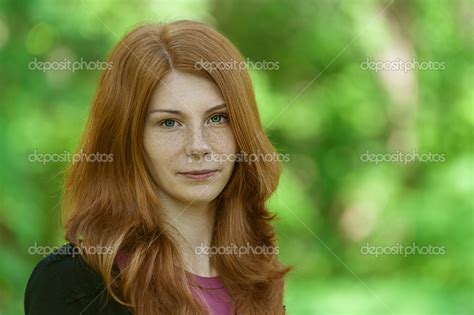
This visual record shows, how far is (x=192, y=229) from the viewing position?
6.22 feet

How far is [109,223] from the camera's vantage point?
1777 mm

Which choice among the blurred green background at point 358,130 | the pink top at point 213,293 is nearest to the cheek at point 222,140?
the pink top at point 213,293

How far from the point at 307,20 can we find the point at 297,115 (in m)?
0.51

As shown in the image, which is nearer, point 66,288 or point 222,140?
point 66,288

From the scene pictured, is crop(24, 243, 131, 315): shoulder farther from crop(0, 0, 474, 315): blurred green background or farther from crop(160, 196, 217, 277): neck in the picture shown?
→ crop(0, 0, 474, 315): blurred green background

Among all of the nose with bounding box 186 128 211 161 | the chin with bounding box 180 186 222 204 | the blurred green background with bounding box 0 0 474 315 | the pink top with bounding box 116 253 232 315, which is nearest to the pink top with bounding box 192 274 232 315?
the pink top with bounding box 116 253 232 315

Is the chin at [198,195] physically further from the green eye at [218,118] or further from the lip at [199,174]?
the green eye at [218,118]

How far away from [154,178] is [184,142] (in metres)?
0.11

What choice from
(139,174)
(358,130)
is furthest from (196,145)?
(358,130)

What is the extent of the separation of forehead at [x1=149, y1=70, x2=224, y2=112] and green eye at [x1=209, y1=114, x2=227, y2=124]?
0.03 m

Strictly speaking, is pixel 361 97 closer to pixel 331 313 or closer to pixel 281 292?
pixel 331 313

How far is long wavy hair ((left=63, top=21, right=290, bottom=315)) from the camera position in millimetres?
1754

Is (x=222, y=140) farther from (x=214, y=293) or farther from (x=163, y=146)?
(x=214, y=293)

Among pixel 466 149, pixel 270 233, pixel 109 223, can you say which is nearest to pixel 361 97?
pixel 466 149
